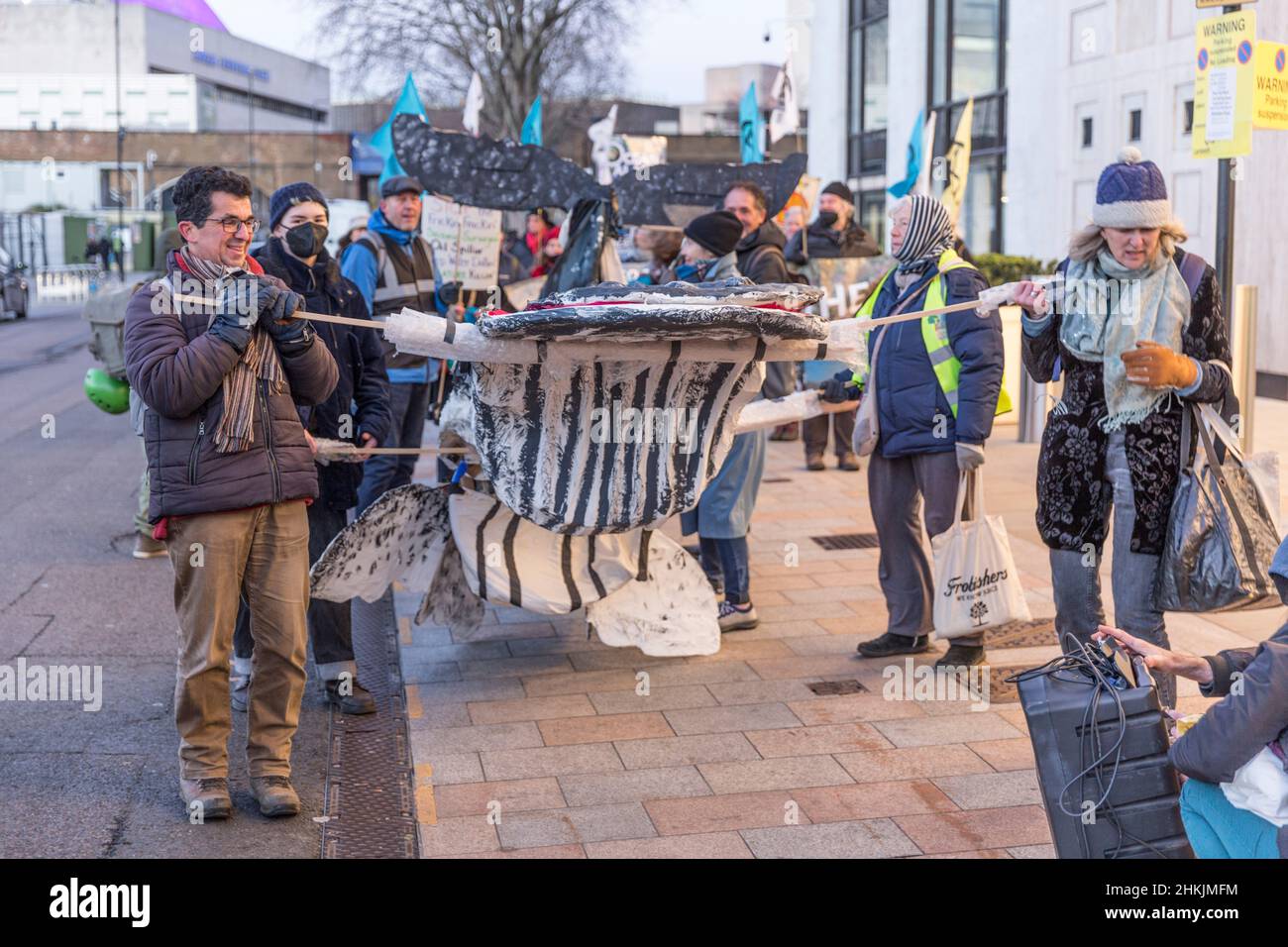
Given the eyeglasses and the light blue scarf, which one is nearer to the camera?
the eyeglasses

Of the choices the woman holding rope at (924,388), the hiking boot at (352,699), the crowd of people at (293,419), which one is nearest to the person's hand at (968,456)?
the woman holding rope at (924,388)

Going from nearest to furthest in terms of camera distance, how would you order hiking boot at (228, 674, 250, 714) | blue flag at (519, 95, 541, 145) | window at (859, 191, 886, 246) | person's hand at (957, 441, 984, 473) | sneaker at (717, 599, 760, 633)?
hiking boot at (228, 674, 250, 714) < person's hand at (957, 441, 984, 473) < sneaker at (717, 599, 760, 633) < blue flag at (519, 95, 541, 145) < window at (859, 191, 886, 246)

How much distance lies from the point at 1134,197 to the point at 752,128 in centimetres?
860

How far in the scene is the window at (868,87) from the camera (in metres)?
25.5

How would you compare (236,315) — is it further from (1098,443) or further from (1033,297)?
(1098,443)

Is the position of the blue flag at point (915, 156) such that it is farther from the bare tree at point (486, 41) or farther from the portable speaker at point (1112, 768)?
the bare tree at point (486, 41)

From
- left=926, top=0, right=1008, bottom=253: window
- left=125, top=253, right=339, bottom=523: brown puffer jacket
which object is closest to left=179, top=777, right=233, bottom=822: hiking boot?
left=125, top=253, right=339, bottom=523: brown puffer jacket

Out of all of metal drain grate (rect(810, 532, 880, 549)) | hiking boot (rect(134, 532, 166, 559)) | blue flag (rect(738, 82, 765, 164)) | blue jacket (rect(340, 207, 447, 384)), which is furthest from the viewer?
blue flag (rect(738, 82, 765, 164))

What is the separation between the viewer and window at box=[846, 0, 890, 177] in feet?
83.6

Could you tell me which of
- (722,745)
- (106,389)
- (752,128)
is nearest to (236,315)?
(722,745)

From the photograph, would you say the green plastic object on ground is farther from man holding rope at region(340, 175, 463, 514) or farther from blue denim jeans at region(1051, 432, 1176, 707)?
blue denim jeans at region(1051, 432, 1176, 707)

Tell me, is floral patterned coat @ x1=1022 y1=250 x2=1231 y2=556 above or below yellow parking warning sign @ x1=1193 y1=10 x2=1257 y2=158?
below

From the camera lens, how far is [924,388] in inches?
239

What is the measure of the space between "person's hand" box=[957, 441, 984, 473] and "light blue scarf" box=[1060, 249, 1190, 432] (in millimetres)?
1137
